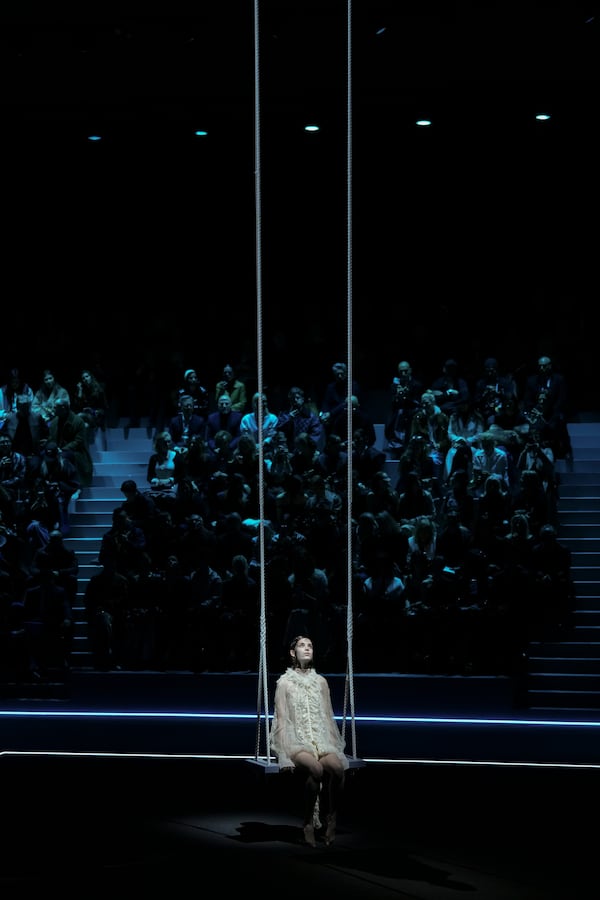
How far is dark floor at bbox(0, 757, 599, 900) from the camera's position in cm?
698

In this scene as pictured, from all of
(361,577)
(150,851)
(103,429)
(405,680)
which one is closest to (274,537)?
(361,577)

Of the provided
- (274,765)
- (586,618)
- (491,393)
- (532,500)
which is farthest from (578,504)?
(274,765)

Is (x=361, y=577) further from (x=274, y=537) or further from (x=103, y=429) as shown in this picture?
(x=103, y=429)

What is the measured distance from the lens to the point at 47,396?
1766cm

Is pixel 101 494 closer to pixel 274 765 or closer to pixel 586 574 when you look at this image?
pixel 586 574

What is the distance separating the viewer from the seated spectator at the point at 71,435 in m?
16.9

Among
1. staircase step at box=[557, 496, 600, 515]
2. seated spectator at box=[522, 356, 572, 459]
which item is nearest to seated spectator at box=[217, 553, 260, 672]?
staircase step at box=[557, 496, 600, 515]

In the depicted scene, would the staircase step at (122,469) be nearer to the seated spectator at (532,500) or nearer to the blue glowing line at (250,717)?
the blue glowing line at (250,717)

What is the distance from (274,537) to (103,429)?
441cm

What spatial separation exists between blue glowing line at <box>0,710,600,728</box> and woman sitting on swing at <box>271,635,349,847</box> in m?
4.44

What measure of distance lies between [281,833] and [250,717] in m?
4.84

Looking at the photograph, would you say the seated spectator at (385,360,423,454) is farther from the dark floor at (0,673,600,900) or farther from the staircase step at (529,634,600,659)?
the dark floor at (0,673,600,900)

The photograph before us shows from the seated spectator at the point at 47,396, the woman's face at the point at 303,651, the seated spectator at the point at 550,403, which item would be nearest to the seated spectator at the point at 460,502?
the seated spectator at the point at 550,403

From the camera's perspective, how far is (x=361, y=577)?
13.9 meters
